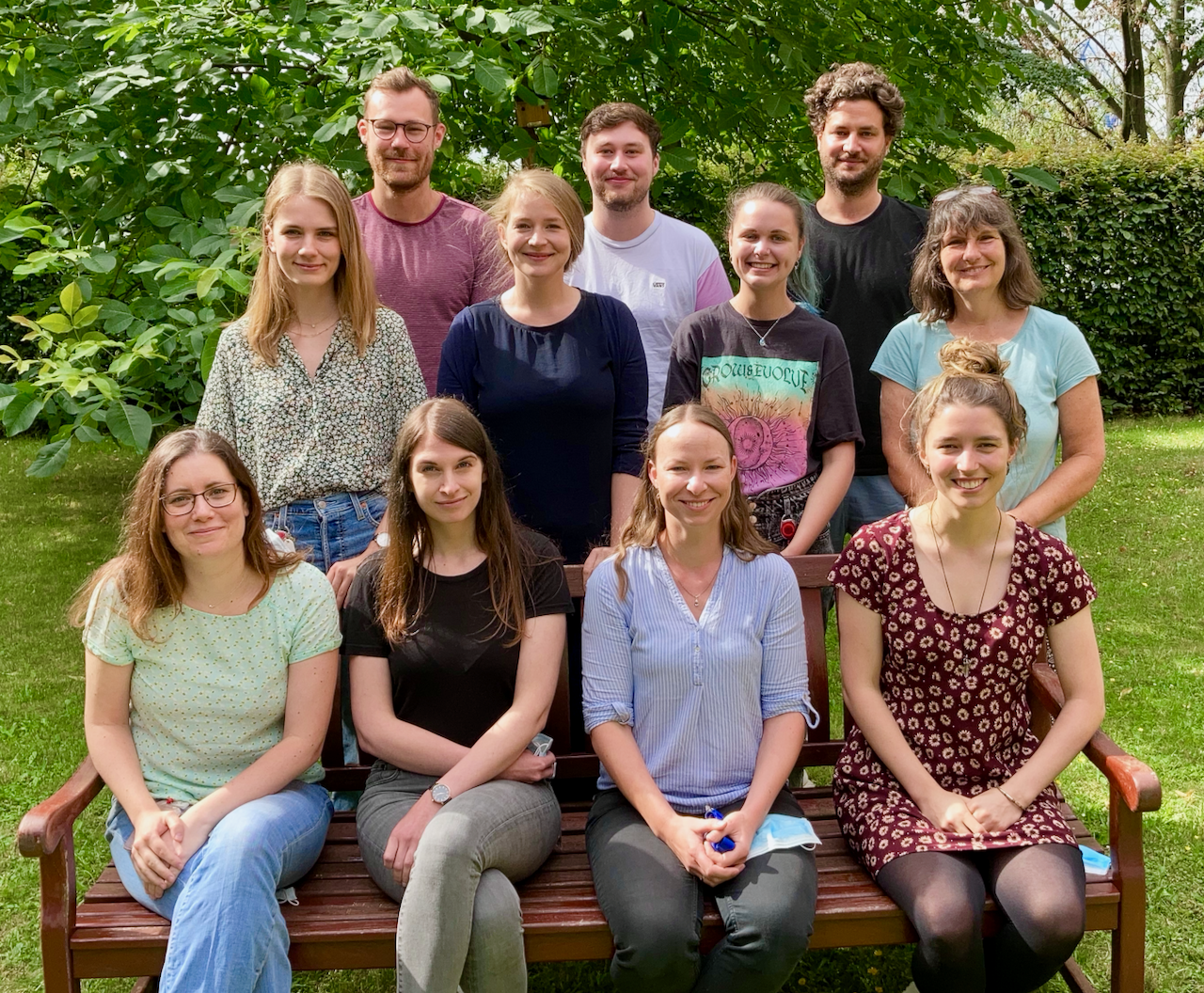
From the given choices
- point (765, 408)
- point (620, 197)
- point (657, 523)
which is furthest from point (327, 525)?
point (620, 197)

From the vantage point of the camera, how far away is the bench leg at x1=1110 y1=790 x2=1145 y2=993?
2.71 m

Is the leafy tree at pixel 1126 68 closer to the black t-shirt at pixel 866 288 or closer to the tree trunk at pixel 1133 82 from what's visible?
the tree trunk at pixel 1133 82

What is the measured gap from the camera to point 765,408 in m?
3.46

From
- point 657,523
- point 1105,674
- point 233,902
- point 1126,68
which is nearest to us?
point 233,902

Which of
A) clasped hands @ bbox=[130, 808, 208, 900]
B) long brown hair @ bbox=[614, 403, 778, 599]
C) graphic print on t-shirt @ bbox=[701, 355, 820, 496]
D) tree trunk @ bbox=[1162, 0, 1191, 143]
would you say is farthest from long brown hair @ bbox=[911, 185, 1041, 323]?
tree trunk @ bbox=[1162, 0, 1191, 143]

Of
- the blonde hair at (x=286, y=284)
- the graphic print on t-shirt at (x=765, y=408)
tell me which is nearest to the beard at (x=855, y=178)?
the graphic print on t-shirt at (x=765, y=408)

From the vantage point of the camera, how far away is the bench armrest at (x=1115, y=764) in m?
2.63

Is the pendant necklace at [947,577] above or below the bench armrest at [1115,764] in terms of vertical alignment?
above

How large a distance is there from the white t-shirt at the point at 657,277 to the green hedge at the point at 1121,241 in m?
8.45

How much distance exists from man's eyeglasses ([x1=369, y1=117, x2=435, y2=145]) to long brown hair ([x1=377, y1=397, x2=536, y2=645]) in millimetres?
1177

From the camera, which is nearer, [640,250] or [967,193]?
Answer: [967,193]

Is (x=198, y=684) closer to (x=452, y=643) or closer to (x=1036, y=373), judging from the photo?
(x=452, y=643)

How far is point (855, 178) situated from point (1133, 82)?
62.1 ft

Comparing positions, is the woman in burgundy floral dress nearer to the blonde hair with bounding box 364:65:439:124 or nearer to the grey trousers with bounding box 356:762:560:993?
the grey trousers with bounding box 356:762:560:993
